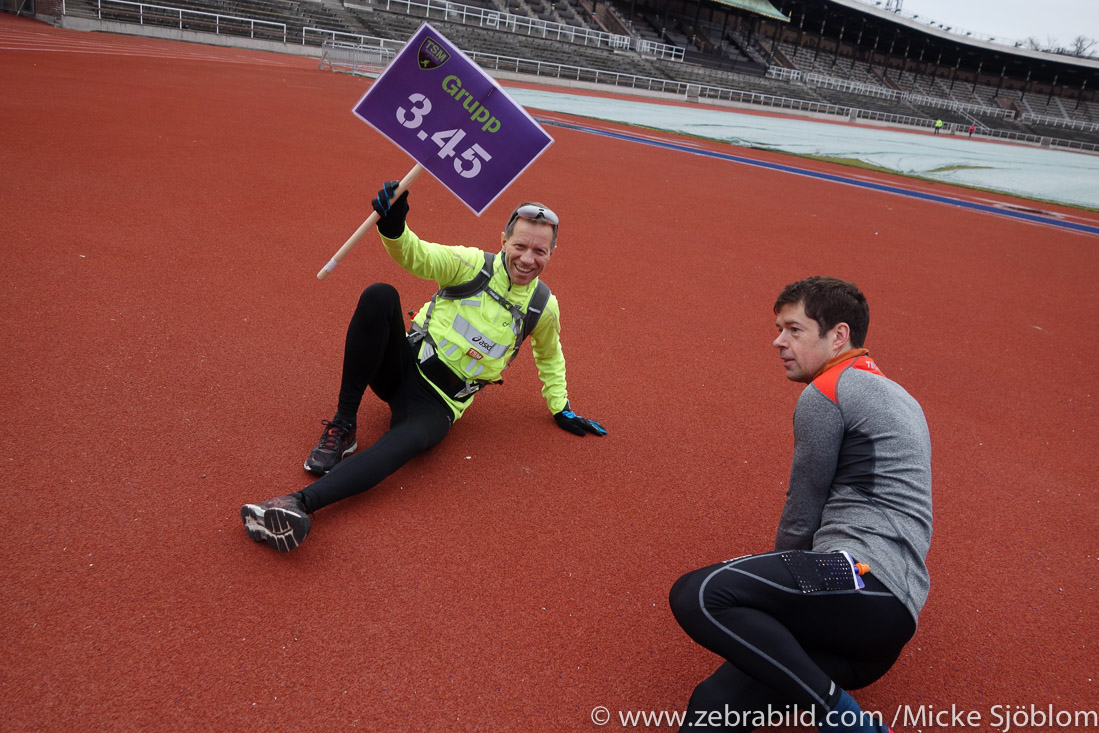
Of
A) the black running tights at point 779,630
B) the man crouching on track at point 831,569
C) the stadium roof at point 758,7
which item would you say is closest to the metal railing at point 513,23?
the stadium roof at point 758,7

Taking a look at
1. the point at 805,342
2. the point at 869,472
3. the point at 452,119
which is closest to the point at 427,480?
the point at 452,119

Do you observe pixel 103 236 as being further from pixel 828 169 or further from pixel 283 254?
pixel 828 169

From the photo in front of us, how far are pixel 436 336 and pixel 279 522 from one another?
39.9 inches

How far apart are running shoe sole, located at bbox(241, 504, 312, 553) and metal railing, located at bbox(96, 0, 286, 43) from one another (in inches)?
1106

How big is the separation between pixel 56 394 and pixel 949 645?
3.76 metres

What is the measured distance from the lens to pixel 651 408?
383 cm

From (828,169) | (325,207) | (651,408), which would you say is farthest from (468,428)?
(828,169)

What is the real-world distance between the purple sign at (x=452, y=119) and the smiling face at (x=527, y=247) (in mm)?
195

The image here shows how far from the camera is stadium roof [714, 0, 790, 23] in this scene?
4605 centimetres

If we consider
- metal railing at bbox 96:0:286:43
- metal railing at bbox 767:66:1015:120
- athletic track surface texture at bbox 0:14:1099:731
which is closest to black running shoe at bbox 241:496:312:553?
athletic track surface texture at bbox 0:14:1099:731

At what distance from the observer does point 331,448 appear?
2.82m

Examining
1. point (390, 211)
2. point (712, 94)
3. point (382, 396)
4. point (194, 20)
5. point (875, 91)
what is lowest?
point (382, 396)

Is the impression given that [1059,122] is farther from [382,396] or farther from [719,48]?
[382,396]

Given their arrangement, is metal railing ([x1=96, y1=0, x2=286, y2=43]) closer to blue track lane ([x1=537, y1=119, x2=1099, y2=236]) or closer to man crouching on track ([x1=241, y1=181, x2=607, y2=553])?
blue track lane ([x1=537, y1=119, x2=1099, y2=236])
